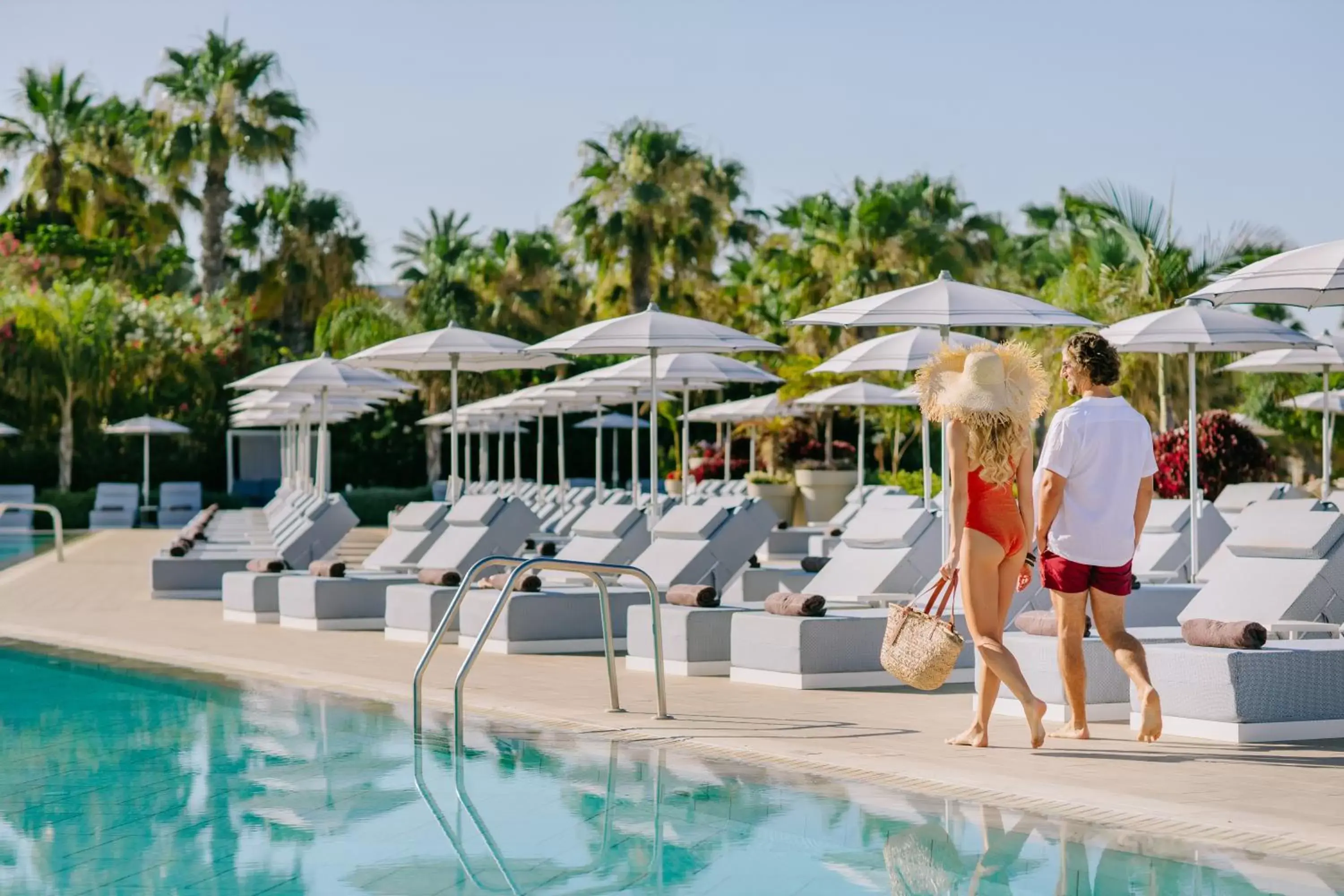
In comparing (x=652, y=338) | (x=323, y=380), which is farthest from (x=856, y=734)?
(x=323, y=380)

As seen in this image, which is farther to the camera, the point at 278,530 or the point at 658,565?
the point at 278,530

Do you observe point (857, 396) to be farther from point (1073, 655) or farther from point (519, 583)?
point (1073, 655)

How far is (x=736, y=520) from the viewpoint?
11.9 meters

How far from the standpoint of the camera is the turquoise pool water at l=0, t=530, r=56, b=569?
23.0 m

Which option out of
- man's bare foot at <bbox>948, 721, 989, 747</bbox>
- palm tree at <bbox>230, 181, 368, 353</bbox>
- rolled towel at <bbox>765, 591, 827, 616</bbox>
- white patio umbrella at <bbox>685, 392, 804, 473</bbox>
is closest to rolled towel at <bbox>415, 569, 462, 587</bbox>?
rolled towel at <bbox>765, 591, 827, 616</bbox>

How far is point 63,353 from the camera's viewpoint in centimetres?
3438

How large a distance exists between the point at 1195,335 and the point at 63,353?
92.3 ft

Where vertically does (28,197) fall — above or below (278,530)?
above

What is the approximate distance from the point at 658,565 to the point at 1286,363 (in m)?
8.43

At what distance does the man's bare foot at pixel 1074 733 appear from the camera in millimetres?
7254

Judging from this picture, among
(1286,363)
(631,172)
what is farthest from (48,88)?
(1286,363)

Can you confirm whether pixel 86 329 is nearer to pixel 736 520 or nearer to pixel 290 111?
pixel 290 111

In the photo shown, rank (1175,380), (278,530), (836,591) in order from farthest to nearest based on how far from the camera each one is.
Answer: (1175,380)
(278,530)
(836,591)

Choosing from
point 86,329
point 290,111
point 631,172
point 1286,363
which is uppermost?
point 290,111
